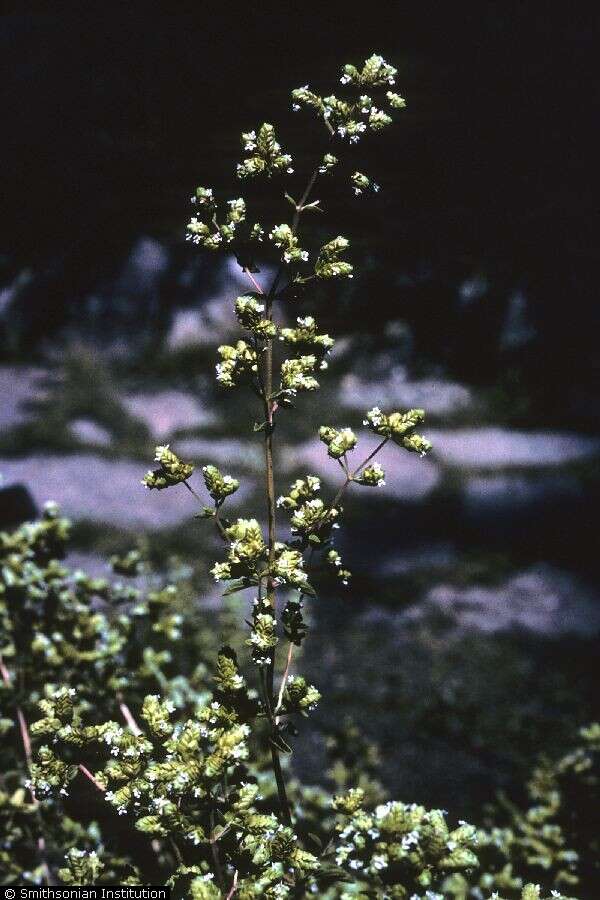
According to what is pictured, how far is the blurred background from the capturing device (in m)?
3.66

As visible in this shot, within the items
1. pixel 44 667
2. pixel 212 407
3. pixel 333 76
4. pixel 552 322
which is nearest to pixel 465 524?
pixel 552 322

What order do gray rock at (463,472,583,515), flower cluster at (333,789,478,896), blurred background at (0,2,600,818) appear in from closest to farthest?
1. flower cluster at (333,789,478,896)
2. blurred background at (0,2,600,818)
3. gray rock at (463,472,583,515)

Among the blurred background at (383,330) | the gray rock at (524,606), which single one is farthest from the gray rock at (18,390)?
the gray rock at (524,606)

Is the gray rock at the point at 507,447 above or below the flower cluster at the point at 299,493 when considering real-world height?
above

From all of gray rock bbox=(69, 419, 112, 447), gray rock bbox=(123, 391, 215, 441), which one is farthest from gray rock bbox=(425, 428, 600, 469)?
gray rock bbox=(69, 419, 112, 447)

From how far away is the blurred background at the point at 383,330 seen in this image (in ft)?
12.0

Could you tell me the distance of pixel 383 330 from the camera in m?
4.59

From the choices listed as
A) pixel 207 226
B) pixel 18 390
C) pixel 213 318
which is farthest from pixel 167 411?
pixel 207 226

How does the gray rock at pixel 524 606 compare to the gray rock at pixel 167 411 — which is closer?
the gray rock at pixel 524 606

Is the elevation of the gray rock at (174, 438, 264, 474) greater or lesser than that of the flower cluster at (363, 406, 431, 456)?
greater

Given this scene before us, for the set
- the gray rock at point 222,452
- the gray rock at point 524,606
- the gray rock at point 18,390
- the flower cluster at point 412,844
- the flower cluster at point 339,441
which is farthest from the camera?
the gray rock at point 18,390

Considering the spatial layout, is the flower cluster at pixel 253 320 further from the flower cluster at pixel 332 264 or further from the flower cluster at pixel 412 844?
the flower cluster at pixel 412 844

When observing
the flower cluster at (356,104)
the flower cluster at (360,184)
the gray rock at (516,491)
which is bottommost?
the flower cluster at (360,184)

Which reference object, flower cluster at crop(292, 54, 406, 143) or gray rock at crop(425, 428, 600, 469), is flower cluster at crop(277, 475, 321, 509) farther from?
gray rock at crop(425, 428, 600, 469)
